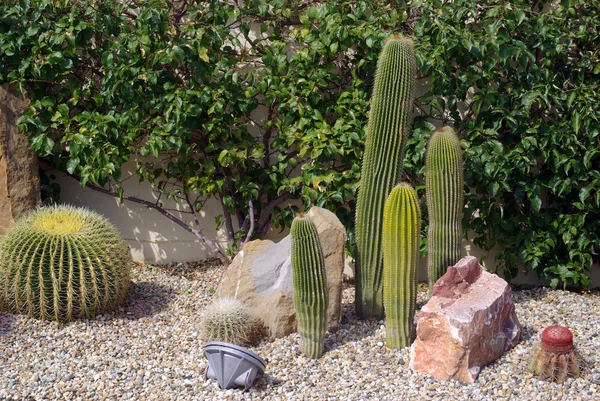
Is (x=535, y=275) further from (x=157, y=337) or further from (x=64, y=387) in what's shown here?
(x=64, y=387)

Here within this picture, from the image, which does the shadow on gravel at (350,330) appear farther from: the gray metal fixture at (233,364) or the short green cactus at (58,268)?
the short green cactus at (58,268)

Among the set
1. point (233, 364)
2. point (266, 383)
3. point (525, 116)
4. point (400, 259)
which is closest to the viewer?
point (233, 364)

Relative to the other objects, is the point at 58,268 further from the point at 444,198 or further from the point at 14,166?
the point at 444,198

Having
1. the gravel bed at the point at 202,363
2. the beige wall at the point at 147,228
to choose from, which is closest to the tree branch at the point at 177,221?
the beige wall at the point at 147,228

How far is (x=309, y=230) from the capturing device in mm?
3900

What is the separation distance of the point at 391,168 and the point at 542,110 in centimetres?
164

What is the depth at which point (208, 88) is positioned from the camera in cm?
534

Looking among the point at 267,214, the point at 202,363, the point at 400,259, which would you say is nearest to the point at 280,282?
the point at 202,363

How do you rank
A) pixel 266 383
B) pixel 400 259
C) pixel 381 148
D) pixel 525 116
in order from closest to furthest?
1. pixel 266 383
2. pixel 400 259
3. pixel 381 148
4. pixel 525 116

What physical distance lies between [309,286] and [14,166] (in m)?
2.65

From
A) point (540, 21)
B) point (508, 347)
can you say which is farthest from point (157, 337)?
point (540, 21)

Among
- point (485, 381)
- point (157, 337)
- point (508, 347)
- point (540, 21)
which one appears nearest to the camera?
point (485, 381)

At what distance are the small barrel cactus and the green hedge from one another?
127 cm

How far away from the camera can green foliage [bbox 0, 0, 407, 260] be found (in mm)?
5301
